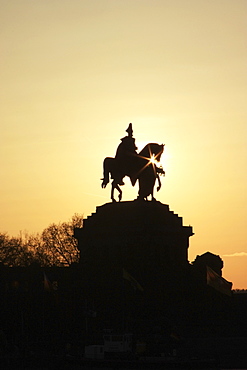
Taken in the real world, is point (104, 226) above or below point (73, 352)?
above

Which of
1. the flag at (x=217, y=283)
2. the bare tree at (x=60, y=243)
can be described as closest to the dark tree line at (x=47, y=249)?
the bare tree at (x=60, y=243)

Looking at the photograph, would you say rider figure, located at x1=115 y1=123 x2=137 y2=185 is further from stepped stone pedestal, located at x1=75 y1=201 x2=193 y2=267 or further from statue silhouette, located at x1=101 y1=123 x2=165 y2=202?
stepped stone pedestal, located at x1=75 y1=201 x2=193 y2=267

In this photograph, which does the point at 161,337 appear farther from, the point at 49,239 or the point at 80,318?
the point at 49,239

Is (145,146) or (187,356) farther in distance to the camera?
(145,146)

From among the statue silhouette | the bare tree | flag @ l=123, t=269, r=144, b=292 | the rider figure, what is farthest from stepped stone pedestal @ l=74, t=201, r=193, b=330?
the bare tree

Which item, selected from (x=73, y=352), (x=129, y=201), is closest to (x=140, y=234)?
(x=129, y=201)

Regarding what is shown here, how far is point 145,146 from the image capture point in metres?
84.1

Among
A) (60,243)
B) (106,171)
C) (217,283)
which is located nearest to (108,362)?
(217,283)

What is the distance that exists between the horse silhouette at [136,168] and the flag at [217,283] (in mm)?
14323

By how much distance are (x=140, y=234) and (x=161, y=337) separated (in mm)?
8678

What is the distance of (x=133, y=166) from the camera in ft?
274

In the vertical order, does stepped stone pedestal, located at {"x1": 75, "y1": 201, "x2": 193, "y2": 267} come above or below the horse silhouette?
below

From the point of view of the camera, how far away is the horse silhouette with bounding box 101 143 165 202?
273ft

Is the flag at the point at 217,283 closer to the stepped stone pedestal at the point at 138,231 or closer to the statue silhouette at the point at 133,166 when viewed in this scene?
the stepped stone pedestal at the point at 138,231
